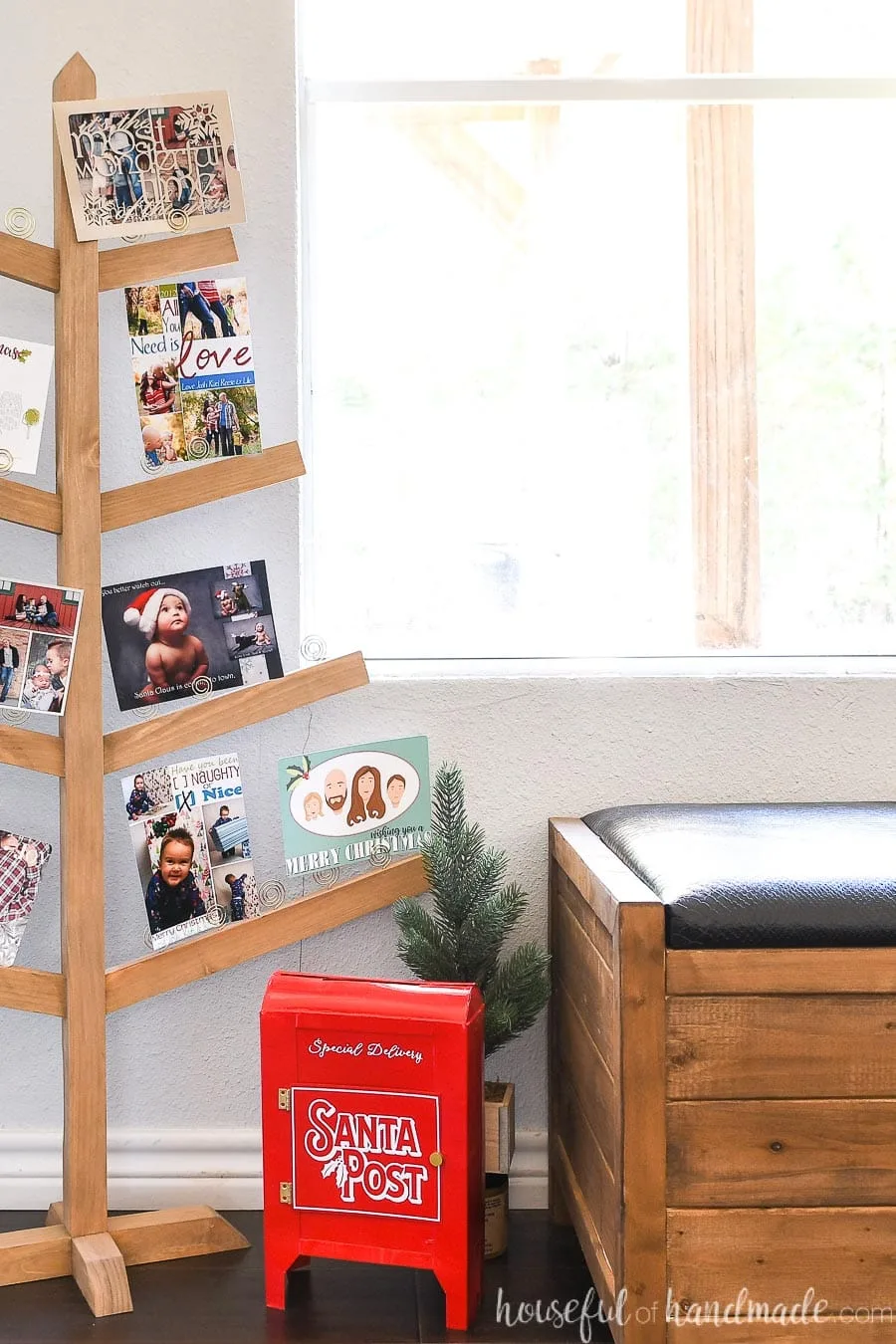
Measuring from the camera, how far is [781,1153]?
44.2 inches

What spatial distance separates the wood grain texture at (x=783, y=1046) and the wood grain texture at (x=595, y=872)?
0.11 m

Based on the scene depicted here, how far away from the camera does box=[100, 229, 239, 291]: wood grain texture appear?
1523mm

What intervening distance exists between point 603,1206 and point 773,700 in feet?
2.76

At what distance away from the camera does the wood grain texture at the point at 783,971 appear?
3.66 feet

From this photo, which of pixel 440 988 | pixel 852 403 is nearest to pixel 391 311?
pixel 852 403

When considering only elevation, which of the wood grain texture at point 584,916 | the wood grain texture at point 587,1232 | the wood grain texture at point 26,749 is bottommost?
the wood grain texture at point 587,1232

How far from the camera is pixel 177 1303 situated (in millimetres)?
1438

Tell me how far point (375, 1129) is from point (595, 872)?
42cm

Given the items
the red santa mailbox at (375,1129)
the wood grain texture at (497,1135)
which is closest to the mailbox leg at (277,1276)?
the red santa mailbox at (375,1129)

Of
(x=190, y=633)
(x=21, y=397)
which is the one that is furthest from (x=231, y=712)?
(x=21, y=397)

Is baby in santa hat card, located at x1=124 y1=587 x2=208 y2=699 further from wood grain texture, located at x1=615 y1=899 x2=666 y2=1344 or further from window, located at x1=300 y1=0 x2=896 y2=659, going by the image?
wood grain texture, located at x1=615 y1=899 x2=666 y2=1344

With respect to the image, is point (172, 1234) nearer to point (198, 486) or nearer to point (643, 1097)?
point (643, 1097)

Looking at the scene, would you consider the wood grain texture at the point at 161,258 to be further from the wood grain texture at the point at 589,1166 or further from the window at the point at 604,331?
the wood grain texture at the point at 589,1166

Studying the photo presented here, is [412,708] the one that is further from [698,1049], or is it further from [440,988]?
[698,1049]
